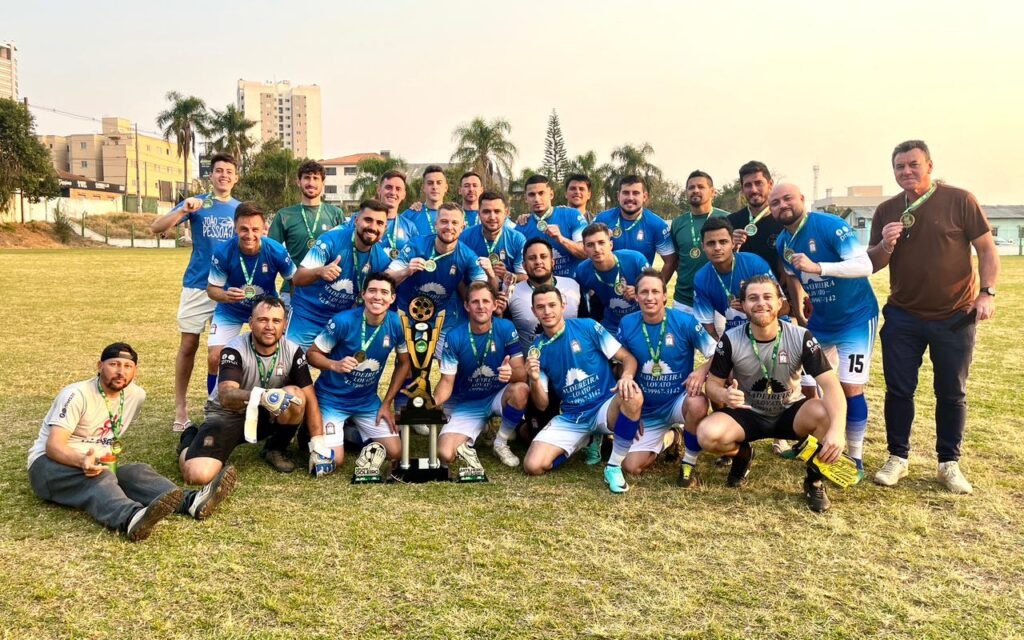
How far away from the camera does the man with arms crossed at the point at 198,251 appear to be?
20.3 ft

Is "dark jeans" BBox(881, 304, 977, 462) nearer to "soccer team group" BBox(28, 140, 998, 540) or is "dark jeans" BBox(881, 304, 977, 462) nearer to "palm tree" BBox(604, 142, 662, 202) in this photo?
"soccer team group" BBox(28, 140, 998, 540)

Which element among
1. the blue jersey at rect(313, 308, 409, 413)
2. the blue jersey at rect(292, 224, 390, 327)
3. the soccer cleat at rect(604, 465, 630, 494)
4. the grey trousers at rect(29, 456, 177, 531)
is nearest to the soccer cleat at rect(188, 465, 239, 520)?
the grey trousers at rect(29, 456, 177, 531)

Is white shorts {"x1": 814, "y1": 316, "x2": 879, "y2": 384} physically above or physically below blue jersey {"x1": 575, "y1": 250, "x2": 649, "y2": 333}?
below

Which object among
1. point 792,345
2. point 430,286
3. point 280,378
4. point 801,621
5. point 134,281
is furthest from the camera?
point 134,281

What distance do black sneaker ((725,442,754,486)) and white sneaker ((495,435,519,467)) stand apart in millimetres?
1537

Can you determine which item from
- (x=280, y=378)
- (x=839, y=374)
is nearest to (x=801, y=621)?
(x=839, y=374)

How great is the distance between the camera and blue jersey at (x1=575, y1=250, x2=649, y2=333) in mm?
6094

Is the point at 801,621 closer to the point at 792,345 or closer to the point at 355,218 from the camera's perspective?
the point at 792,345

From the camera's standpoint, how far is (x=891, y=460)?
4.95 meters

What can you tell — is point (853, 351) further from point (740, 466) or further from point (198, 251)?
point (198, 251)

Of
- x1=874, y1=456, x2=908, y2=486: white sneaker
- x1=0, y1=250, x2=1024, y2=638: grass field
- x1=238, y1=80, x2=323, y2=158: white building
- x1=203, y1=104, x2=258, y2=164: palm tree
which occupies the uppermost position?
x1=238, y1=80, x2=323, y2=158: white building

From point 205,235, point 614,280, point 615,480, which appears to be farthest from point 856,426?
point 205,235

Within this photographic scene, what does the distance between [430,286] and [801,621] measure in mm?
3866

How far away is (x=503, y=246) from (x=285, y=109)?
172569mm
